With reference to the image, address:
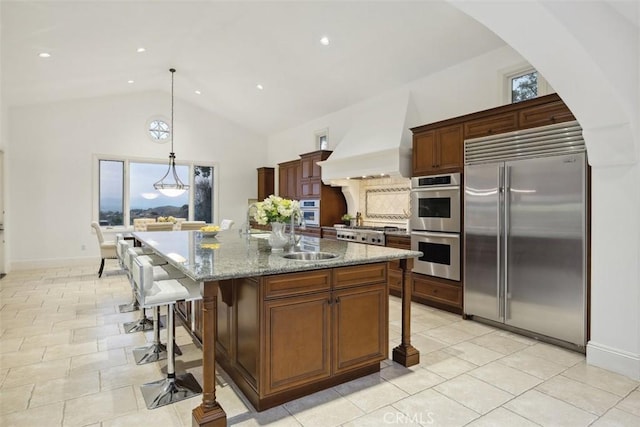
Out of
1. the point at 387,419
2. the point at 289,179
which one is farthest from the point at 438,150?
the point at 289,179

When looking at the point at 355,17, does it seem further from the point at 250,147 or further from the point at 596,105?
the point at 250,147

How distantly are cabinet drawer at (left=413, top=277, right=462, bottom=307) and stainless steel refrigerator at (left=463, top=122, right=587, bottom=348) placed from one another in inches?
6.4

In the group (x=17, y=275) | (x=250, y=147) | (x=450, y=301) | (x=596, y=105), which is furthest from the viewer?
(x=250, y=147)

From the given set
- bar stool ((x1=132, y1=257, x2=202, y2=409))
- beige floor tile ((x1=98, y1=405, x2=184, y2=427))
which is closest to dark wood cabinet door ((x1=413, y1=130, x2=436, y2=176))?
bar stool ((x1=132, y1=257, x2=202, y2=409))

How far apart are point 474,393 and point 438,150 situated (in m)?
2.88

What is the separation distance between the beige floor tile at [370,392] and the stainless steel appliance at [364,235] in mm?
2709

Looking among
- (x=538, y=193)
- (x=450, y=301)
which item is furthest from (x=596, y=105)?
(x=450, y=301)

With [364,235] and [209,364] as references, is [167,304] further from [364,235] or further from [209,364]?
[364,235]

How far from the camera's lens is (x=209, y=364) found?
83.2 inches

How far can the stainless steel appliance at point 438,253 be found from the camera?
4207 mm

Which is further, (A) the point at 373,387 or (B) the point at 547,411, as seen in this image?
(A) the point at 373,387

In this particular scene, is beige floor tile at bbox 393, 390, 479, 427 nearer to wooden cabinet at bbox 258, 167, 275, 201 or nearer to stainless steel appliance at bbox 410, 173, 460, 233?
stainless steel appliance at bbox 410, 173, 460, 233

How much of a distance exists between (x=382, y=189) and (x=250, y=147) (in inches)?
190

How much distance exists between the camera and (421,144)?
186 inches
